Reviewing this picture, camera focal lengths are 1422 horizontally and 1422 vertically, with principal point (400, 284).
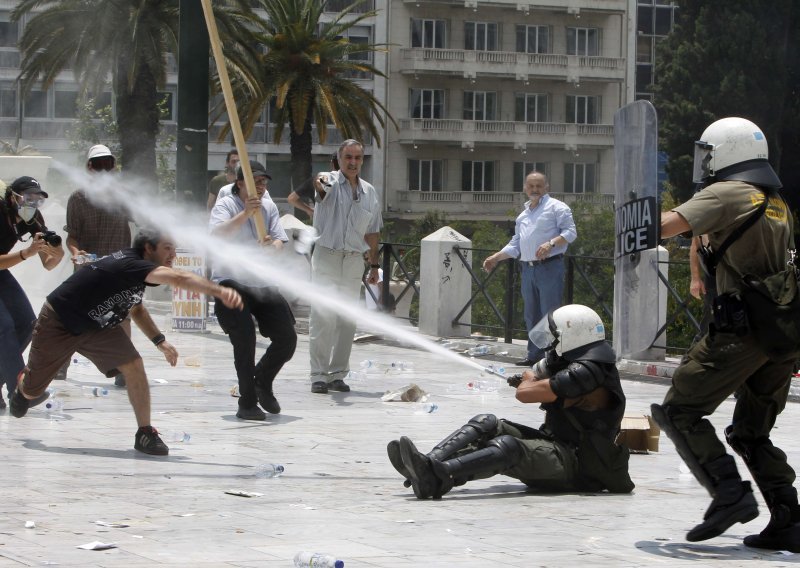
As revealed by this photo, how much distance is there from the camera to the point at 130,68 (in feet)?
104

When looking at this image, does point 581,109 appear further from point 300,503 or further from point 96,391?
point 300,503

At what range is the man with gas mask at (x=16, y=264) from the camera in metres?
9.07

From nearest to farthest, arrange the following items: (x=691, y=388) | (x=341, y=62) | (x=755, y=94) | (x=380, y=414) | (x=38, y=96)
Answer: (x=691, y=388), (x=380, y=414), (x=341, y=62), (x=755, y=94), (x=38, y=96)

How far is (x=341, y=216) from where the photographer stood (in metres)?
11.1

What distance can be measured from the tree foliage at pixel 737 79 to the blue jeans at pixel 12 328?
3695cm

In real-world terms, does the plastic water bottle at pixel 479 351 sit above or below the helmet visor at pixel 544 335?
below

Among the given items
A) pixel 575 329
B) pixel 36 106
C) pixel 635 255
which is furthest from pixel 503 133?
pixel 575 329

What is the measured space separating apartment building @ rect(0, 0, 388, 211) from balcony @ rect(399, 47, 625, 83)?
1582mm

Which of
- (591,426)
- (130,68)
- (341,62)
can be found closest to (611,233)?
(341,62)

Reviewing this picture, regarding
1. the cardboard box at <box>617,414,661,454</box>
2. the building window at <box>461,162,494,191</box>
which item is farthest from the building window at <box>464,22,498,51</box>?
the cardboard box at <box>617,414,661,454</box>

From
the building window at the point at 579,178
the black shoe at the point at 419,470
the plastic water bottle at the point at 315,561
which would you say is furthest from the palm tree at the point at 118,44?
the building window at the point at 579,178

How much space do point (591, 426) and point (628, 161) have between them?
19.6ft

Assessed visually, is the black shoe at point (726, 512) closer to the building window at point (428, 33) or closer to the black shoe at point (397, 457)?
the black shoe at point (397, 457)

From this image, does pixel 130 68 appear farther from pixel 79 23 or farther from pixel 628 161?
pixel 628 161
